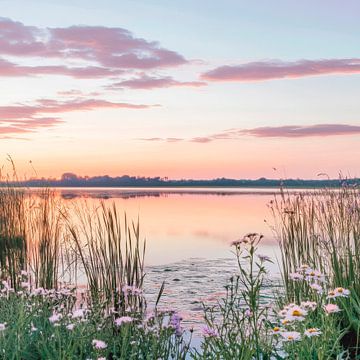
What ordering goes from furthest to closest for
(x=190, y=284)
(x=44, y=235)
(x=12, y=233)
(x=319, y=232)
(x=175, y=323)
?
(x=190, y=284) < (x=12, y=233) < (x=44, y=235) < (x=319, y=232) < (x=175, y=323)

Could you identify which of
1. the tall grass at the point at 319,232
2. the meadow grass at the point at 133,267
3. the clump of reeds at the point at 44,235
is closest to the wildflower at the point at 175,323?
the meadow grass at the point at 133,267

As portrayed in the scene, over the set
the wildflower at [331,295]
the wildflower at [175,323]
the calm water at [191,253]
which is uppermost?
the wildflower at [331,295]

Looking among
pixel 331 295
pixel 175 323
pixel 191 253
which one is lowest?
pixel 191 253

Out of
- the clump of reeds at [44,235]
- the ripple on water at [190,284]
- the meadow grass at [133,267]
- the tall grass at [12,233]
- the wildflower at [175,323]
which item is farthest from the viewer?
the ripple on water at [190,284]

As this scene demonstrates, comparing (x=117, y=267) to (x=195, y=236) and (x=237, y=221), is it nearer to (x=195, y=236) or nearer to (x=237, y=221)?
(x=195, y=236)

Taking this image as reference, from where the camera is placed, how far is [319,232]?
18.5 ft

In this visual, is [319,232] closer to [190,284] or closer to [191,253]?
[190,284]

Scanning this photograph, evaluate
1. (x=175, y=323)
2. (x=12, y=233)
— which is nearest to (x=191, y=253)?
(x=12, y=233)

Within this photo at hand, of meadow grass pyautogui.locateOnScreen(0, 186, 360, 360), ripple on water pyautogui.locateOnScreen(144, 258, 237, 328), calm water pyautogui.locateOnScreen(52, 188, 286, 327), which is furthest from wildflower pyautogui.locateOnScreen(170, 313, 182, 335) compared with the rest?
ripple on water pyautogui.locateOnScreen(144, 258, 237, 328)

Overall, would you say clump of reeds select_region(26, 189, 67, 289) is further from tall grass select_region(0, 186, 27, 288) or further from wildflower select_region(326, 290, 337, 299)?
wildflower select_region(326, 290, 337, 299)

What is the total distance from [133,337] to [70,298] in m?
1.33

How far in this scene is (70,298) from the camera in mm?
5168

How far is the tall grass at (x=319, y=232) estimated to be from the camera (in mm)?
5152

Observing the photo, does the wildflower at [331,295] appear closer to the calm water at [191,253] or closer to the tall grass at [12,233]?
the calm water at [191,253]
